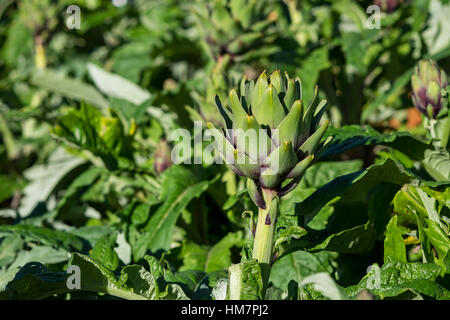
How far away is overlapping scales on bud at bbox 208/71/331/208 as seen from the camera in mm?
645

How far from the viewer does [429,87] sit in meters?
0.95

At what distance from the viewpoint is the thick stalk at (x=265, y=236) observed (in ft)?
2.28

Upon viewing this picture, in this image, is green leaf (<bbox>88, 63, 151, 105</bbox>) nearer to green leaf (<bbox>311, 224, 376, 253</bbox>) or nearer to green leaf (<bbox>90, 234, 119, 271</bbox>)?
green leaf (<bbox>90, 234, 119, 271</bbox>)

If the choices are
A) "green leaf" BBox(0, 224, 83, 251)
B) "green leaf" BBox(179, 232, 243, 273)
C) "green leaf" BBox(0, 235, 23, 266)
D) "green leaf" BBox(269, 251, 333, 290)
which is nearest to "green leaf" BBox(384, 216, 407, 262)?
"green leaf" BBox(269, 251, 333, 290)

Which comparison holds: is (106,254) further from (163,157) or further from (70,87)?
(70,87)

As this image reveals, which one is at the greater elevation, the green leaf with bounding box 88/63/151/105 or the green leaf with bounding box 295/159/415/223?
the green leaf with bounding box 88/63/151/105

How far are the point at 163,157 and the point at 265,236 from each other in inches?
17.5

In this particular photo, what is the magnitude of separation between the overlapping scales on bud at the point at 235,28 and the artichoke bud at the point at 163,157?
32 cm

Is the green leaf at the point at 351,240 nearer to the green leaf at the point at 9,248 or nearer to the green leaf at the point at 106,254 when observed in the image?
the green leaf at the point at 106,254

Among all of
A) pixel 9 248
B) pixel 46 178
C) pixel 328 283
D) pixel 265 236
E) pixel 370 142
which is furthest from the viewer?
pixel 46 178

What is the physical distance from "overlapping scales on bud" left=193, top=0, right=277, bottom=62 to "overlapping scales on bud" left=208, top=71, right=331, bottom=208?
615 mm

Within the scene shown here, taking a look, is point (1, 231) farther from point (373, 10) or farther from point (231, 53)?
point (373, 10)

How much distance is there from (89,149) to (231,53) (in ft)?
1.35

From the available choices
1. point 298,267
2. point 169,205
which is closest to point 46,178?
point 169,205
